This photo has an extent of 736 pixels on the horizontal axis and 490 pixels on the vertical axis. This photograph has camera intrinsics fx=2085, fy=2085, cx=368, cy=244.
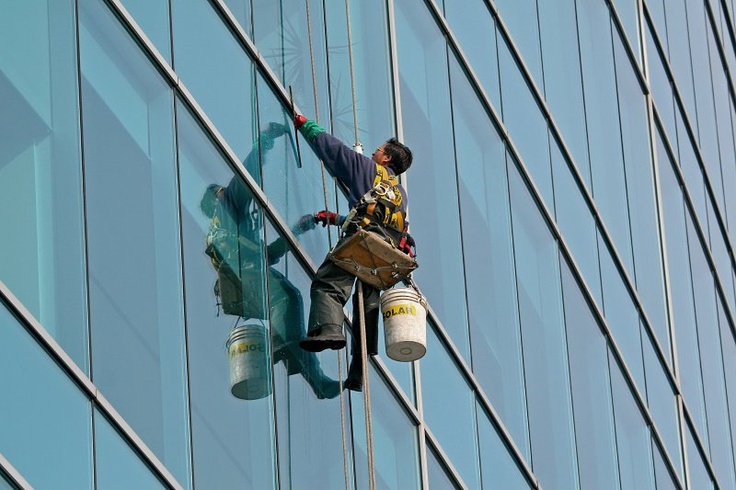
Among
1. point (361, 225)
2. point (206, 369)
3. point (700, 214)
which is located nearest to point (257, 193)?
point (361, 225)

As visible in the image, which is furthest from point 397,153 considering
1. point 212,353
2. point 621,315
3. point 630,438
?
point 621,315

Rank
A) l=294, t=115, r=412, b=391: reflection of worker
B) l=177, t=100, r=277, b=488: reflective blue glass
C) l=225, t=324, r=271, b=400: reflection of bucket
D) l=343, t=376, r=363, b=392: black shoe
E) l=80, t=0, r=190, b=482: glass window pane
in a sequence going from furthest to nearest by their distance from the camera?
1. l=343, t=376, r=363, b=392: black shoe
2. l=294, t=115, r=412, b=391: reflection of worker
3. l=225, t=324, r=271, b=400: reflection of bucket
4. l=177, t=100, r=277, b=488: reflective blue glass
5. l=80, t=0, r=190, b=482: glass window pane

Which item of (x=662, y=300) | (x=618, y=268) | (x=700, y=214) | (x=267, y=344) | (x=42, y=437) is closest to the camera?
(x=42, y=437)

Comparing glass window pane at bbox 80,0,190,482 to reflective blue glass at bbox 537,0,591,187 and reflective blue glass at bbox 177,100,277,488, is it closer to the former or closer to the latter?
reflective blue glass at bbox 177,100,277,488

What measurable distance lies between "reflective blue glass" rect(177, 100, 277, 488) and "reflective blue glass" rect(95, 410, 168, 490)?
0.70 metres

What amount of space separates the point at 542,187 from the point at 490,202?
6.22 ft

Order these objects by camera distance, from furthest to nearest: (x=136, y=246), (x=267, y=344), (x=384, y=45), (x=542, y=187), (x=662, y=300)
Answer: (x=662, y=300) → (x=542, y=187) → (x=384, y=45) → (x=267, y=344) → (x=136, y=246)

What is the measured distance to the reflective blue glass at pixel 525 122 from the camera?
21.8 m

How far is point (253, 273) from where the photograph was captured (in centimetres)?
1502

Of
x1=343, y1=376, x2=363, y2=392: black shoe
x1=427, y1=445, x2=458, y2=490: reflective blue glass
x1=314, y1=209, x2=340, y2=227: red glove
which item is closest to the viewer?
x1=343, y1=376, x2=363, y2=392: black shoe

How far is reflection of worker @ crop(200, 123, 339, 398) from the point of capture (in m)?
14.6

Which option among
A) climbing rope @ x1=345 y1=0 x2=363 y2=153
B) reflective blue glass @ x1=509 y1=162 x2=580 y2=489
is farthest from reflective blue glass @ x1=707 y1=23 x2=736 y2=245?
climbing rope @ x1=345 y1=0 x2=363 y2=153

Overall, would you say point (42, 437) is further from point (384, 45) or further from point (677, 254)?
point (677, 254)

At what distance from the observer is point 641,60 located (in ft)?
91.1
